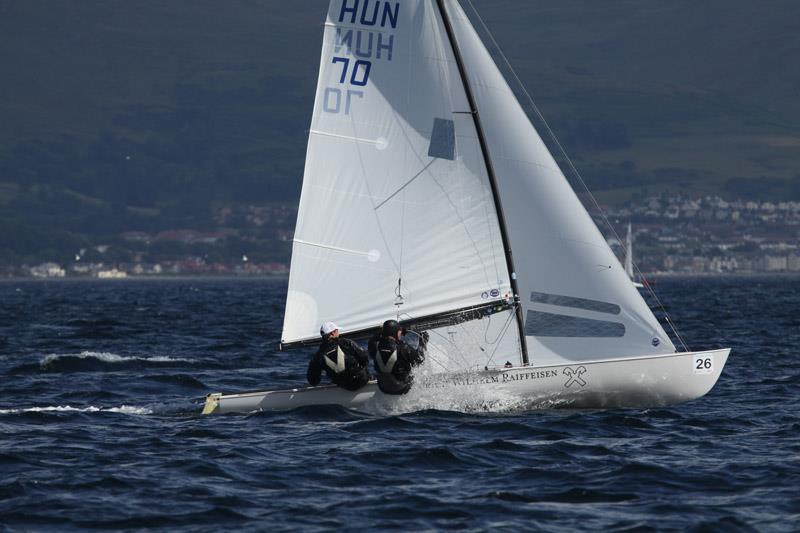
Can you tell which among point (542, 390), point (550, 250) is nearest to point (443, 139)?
point (550, 250)

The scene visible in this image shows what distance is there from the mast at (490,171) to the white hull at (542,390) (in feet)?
3.36

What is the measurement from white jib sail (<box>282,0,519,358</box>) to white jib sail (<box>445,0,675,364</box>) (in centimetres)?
36

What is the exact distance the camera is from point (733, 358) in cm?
3606

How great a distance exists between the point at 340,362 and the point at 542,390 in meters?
3.49

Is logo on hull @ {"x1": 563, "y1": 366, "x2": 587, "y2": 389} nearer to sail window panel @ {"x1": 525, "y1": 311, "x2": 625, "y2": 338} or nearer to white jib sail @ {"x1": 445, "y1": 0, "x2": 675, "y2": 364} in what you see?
white jib sail @ {"x1": 445, "y1": 0, "x2": 675, "y2": 364}

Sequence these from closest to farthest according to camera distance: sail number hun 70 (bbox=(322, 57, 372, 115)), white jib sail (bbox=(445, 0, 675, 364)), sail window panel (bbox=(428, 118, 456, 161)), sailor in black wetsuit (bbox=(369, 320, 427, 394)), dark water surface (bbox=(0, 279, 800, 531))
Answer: dark water surface (bbox=(0, 279, 800, 531)) → sailor in black wetsuit (bbox=(369, 320, 427, 394)) → white jib sail (bbox=(445, 0, 675, 364)) → sail number hun 70 (bbox=(322, 57, 372, 115)) → sail window panel (bbox=(428, 118, 456, 161))

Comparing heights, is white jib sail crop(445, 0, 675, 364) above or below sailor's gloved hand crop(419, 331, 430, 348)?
above

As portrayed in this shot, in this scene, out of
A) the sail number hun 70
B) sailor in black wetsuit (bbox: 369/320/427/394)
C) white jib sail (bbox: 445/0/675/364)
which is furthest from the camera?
the sail number hun 70

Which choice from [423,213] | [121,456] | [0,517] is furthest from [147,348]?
[0,517]

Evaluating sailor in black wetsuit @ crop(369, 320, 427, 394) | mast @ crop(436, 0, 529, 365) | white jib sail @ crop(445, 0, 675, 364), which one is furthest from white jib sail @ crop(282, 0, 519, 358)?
sailor in black wetsuit @ crop(369, 320, 427, 394)

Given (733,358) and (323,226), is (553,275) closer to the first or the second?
(323,226)

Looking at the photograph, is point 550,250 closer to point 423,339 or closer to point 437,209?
point 437,209

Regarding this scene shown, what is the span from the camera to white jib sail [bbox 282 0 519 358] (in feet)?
76.7

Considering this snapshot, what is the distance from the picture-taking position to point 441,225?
23.7 metres
